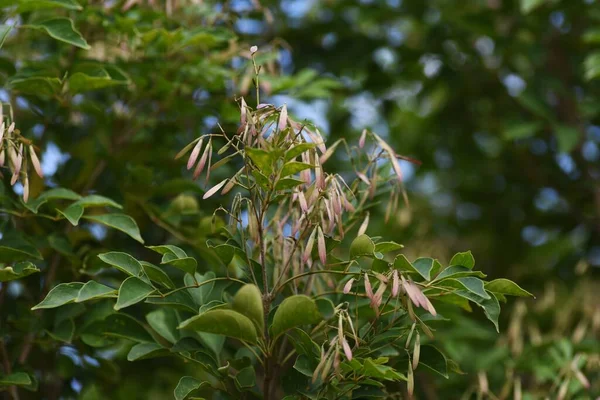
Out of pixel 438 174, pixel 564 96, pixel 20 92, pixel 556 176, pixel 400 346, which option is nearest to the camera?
pixel 400 346

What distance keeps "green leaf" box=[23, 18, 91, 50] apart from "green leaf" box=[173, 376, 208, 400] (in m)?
0.60

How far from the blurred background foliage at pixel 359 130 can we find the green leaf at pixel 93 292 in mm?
231

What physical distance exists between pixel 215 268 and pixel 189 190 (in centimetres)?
16

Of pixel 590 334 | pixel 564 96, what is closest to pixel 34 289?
pixel 590 334

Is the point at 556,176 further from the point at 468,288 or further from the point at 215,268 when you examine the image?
the point at 468,288

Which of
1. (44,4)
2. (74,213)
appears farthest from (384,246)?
(44,4)

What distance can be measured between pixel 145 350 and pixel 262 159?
0.37 metres

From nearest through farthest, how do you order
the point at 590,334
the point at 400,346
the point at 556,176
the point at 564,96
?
1. the point at 400,346
2. the point at 590,334
3. the point at 564,96
4. the point at 556,176

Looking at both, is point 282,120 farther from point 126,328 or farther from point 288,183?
point 126,328

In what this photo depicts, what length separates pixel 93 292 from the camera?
3.60 feet

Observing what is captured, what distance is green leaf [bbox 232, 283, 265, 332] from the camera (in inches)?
39.4

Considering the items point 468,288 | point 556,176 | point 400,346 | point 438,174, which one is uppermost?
point 468,288

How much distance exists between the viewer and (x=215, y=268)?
1.54 m

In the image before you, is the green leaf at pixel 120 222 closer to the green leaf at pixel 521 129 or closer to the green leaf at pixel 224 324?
the green leaf at pixel 224 324
